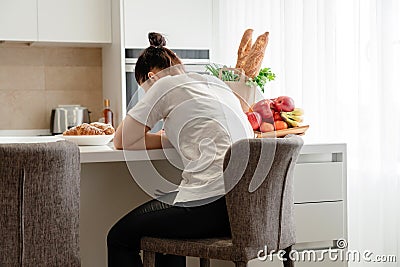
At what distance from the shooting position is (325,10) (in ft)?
12.4

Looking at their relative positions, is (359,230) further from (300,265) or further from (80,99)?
(80,99)

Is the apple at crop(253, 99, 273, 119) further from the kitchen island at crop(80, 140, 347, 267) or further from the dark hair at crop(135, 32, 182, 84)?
the dark hair at crop(135, 32, 182, 84)

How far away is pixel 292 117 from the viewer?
120 inches

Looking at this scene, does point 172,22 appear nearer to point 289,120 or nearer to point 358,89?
point 358,89

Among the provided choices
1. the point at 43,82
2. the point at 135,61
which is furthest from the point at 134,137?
the point at 43,82

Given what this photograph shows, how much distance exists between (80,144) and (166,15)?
2.09 meters

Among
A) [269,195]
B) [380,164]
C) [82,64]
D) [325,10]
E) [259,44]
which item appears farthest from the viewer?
[82,64]

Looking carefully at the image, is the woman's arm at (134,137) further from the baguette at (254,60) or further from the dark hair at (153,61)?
the baguette at (254,60)

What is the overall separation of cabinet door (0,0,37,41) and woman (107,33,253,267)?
2297mm

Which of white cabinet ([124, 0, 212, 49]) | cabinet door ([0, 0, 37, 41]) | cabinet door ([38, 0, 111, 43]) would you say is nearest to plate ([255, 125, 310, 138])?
white cabinet ([124, 0, 212, 49])

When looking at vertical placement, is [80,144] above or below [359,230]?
above

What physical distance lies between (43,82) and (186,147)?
2835mm

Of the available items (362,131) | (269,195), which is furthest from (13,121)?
(269,195)

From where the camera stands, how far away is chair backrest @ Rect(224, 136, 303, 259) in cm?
239
